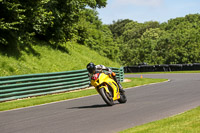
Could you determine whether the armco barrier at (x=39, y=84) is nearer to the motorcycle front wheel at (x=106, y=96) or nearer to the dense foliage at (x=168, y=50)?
the motorcycle front wheel at (x=106, y=96)

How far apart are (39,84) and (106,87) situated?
30.2 ft

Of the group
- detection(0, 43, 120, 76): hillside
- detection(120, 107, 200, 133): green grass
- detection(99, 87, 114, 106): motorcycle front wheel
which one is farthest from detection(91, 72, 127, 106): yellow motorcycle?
detection(0, 43, 120, 76): hillside

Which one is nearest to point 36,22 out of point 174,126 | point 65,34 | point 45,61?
point 45,61

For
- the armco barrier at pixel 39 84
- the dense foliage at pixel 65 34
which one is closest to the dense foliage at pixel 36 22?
the dense foliage at pixel 65 34

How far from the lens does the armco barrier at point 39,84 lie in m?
17.2

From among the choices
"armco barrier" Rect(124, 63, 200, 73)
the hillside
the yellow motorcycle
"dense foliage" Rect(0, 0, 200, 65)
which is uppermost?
"dense foliage" Rect(0, 0, 200, 65)

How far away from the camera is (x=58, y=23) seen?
2869 cm

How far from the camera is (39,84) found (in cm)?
1898

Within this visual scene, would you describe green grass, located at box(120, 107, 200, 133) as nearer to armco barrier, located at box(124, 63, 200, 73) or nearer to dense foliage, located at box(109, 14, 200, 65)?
armco barrier, located at box(124, 63, 200, 73)

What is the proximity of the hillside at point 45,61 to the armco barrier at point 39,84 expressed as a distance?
2817mm

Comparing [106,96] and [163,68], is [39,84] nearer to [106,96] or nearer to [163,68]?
[106,96]

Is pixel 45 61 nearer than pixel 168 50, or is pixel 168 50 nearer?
pixel 45 61

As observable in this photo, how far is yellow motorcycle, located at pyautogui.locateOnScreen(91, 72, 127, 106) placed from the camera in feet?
34.4

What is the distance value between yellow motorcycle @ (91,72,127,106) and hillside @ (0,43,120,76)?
38.8 ft
